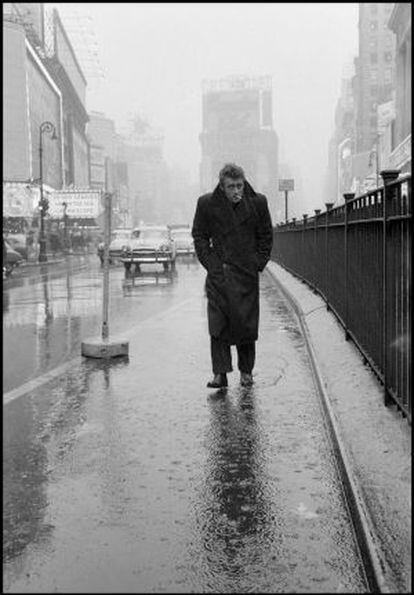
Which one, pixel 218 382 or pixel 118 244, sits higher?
pixel 118 244

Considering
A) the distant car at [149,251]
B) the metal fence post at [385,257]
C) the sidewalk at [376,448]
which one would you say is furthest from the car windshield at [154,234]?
the metal fence post at [385,257]

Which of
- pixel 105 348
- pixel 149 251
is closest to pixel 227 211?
pixel 105 348

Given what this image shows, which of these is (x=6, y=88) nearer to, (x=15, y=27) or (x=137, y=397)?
(x=15, y=27)

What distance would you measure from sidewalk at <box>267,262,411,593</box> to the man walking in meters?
0.93

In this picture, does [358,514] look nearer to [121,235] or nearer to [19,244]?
[19,244]

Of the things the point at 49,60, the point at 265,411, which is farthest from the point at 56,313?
the point at 49,60

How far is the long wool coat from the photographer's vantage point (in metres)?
6.38

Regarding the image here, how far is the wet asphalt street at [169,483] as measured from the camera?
10.5 feet

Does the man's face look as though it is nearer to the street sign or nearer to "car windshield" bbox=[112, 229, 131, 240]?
the street sign

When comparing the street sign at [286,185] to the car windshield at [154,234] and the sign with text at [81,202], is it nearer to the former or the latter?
the car windshield at [154,234]

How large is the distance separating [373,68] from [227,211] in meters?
151

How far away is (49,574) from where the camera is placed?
10.4 ft

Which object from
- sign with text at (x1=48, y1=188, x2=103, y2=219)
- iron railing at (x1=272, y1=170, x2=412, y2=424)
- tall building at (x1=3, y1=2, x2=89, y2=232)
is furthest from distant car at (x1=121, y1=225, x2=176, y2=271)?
sign with text at (x1=48, y1=188, x2=103, y2=219)

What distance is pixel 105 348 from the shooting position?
876cm
